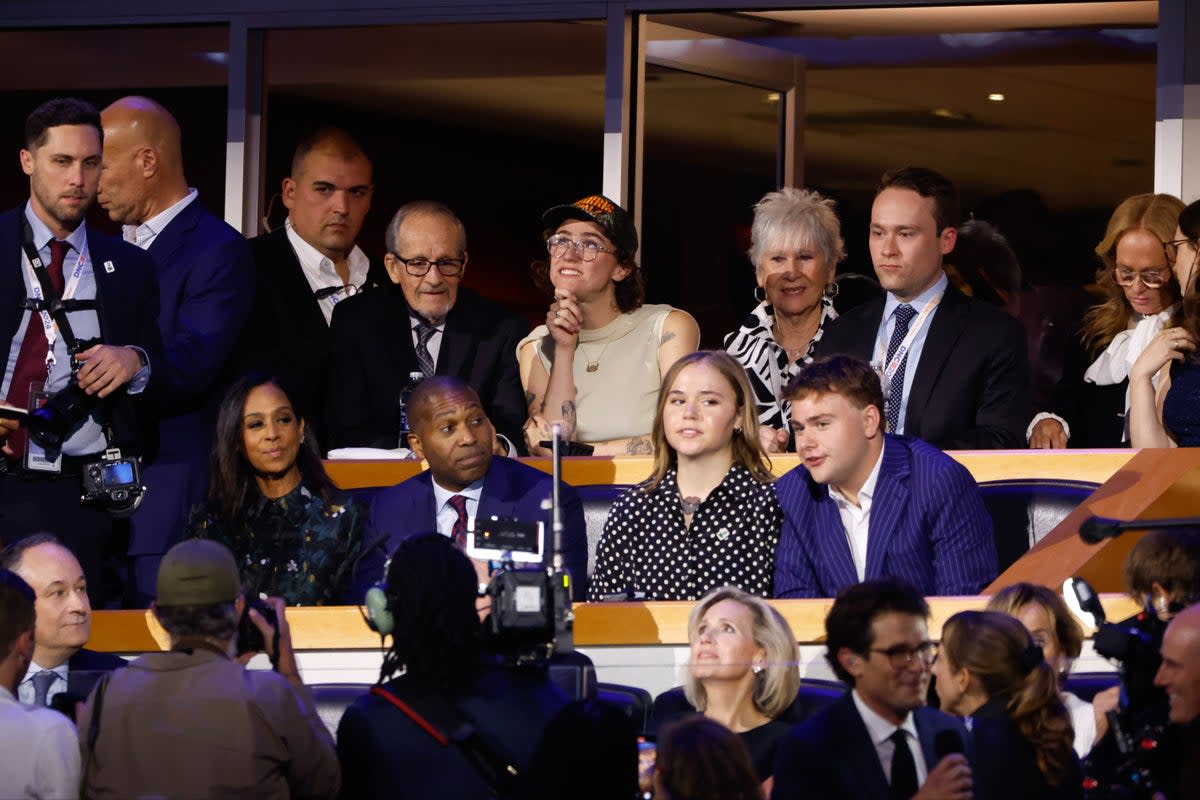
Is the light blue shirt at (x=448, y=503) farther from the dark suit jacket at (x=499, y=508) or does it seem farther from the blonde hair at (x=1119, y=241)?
the blonde hair at (x=1119, y=241)

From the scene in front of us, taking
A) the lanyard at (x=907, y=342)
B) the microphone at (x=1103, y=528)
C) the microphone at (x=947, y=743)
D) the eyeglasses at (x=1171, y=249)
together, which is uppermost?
the eyeglasses at (x=1171, y=249)

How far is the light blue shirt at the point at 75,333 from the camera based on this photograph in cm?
596

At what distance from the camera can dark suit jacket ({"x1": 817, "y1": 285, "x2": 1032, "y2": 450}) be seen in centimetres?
627

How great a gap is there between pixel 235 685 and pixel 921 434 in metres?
2.89

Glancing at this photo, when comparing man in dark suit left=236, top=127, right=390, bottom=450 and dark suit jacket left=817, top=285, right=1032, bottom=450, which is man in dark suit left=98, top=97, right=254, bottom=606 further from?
dark suit jacket left=817, top=285, right=1032, bottom=450

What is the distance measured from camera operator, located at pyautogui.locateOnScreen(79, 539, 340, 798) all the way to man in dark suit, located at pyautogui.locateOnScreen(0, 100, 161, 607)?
193 centimetres

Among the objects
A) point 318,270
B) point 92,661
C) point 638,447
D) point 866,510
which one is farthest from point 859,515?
point 318,270

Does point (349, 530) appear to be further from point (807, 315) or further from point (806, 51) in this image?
point (806, 51)

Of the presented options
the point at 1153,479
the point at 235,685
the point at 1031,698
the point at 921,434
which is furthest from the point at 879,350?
the point at 235,685

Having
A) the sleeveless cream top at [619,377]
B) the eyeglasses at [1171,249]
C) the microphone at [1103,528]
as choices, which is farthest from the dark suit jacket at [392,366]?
the microphone at [1103,528]

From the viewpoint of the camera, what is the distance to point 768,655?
178 inches

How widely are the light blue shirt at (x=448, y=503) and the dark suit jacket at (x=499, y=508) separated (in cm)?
2

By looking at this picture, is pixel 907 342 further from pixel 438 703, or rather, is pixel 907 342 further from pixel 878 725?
pixel 438 703

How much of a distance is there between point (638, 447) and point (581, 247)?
0.67 m
